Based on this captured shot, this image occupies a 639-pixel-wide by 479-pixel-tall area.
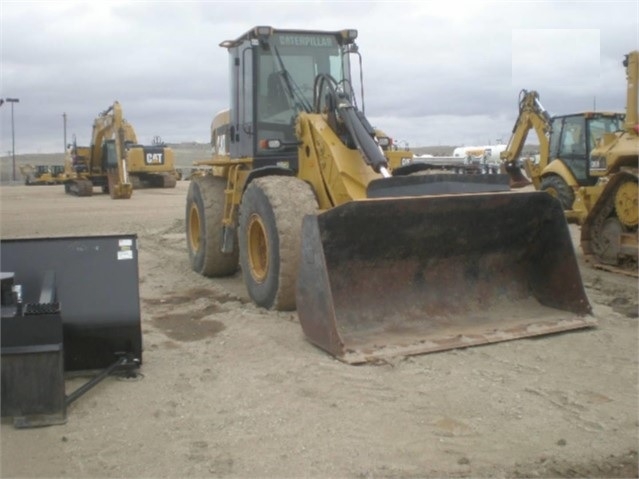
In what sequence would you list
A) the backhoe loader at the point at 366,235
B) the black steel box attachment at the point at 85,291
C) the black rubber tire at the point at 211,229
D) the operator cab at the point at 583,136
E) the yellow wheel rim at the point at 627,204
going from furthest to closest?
the operator cab at the point at 583,136 < the yellow wheel rim at the point at 627,204 < the black rubber tire at the point at 211,229 < the backhoe loader at the point at 366,235 < the black steel box attachment at the point at 85,291

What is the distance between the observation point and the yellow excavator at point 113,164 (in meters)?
27.9

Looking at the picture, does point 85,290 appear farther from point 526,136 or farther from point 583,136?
point 526,136

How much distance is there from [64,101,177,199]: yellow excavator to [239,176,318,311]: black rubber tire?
20.1 metres

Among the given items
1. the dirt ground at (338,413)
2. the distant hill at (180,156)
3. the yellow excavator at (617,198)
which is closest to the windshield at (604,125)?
the yellow excavator at (617,198)

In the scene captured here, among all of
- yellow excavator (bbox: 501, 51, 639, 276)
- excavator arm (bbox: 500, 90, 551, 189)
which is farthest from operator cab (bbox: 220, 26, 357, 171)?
excavator arm (bbox: 500, 90, 551, 189)

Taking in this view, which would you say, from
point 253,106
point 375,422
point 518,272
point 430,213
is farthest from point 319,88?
point 375,422

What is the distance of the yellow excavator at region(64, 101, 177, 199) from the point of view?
1099 inches

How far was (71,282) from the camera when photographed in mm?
5438

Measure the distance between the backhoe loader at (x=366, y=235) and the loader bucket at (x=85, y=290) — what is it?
4.70 feet

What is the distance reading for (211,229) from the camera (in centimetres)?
953

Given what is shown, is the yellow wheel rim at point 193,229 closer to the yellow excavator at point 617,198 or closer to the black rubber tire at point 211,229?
the black rubber tire at point 211,229

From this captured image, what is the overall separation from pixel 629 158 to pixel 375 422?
7240 mm

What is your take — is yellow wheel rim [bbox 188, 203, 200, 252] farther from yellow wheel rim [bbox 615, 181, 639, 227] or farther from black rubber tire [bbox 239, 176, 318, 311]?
Result: yellow wheel rim [bbox 615, 181, 639, 227]

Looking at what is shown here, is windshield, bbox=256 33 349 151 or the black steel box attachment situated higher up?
windshield, bbox=256 33 349 151
